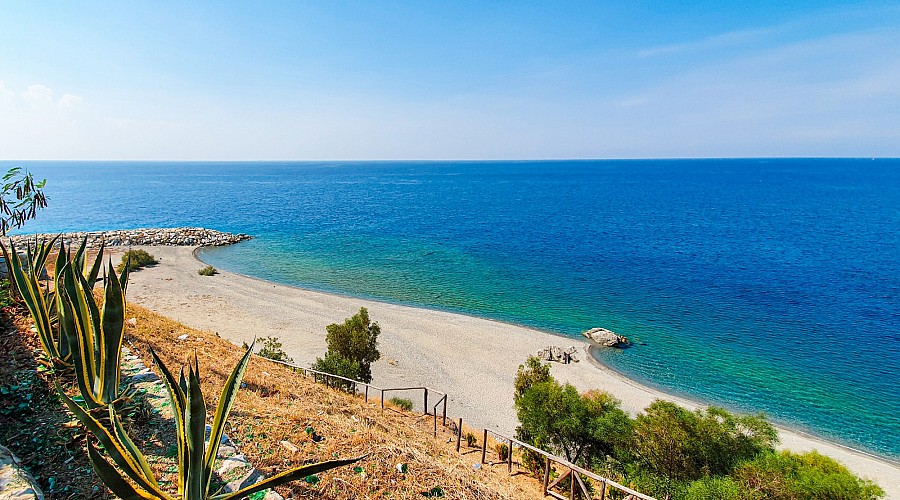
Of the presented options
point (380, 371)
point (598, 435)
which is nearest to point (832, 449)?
point (598, 435)

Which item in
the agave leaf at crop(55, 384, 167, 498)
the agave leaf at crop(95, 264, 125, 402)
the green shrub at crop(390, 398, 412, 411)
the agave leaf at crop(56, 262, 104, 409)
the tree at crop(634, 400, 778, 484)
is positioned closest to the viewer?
the agave leaf at crop(55, 384, 167, 498)

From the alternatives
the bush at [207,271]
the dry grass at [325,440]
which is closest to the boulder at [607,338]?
the dry grass at [325,440]

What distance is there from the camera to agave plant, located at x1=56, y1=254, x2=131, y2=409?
4402mm

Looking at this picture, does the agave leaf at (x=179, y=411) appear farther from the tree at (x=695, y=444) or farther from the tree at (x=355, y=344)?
the tree at (x=355, y=344)

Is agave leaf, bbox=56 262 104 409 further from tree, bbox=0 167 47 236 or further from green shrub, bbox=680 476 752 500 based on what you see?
green shrub, bbox=680 476 752 500

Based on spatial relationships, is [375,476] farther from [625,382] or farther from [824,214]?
[824,214]

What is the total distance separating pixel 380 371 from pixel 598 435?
11804mm

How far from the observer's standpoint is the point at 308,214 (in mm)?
74938

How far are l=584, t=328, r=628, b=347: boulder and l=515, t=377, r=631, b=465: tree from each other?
13.7 metres

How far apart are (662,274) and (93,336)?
41.9 meters

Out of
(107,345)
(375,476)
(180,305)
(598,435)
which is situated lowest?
(180,305)

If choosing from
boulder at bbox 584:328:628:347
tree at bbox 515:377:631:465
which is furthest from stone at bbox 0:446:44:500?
boulder at bbox 584:328:628:347

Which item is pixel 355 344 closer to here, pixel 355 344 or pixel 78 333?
pixel 355 344

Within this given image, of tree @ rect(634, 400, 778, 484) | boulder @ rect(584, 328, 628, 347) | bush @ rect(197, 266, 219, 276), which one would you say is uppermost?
tree @ rect(634, 400, 778, 484)
